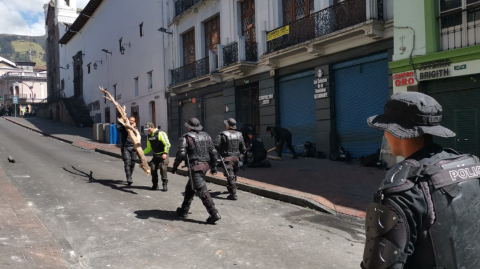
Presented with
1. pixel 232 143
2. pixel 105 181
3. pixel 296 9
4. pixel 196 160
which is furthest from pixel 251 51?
pixel 196 160

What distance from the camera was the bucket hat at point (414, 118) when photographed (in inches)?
68.8

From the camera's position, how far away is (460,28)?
9.90m

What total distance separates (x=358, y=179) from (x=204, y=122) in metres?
13.0

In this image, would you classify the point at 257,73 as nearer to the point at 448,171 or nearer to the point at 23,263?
the point at 23,263

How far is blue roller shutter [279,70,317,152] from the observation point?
589 inches

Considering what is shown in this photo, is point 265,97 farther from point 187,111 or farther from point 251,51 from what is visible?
point 187,111

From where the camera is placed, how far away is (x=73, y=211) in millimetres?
6824

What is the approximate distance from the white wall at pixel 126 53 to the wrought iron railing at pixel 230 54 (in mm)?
7430

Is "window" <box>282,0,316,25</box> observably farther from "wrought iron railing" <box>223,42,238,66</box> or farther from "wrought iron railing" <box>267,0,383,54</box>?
"wrought iron railing" <box>223,42,238,66</box>

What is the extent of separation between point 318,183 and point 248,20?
10955mm

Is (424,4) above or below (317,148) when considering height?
A: above

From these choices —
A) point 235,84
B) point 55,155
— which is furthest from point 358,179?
point 55,155

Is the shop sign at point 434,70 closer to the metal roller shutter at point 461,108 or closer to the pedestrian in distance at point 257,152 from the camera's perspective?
the metal roller shutter at point 461,108

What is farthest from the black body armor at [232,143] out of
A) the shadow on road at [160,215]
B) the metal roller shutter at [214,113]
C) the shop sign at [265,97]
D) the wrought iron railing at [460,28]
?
the metal roller shutter at [214,113]
